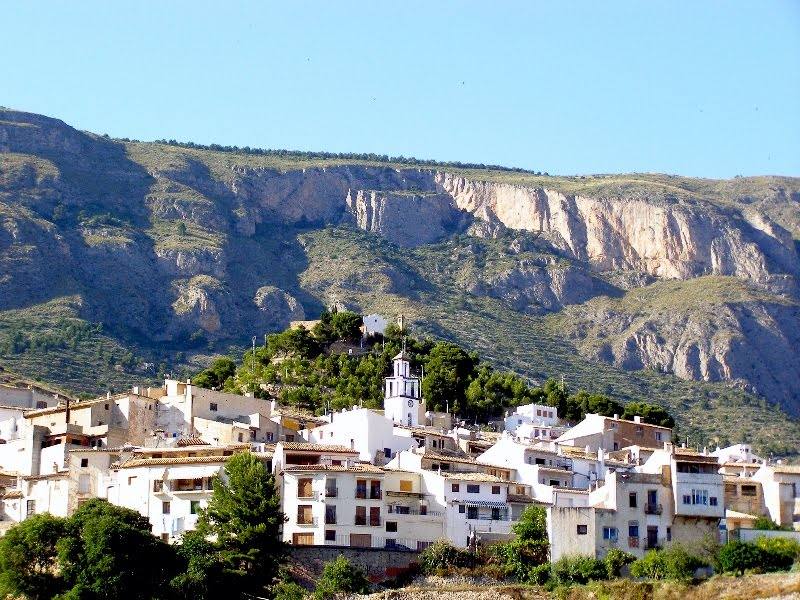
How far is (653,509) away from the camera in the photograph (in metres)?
72.7

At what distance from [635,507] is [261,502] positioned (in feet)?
47.5

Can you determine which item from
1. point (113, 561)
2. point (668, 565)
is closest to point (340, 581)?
Result: point (113, 561)

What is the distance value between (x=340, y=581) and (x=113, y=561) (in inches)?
318

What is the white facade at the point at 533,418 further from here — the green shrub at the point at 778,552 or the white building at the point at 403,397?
the green shrub at the point at 778,552

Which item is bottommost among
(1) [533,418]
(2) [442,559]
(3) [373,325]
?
(2) [442,559]

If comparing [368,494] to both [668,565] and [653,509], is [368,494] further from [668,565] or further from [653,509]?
[668,565]

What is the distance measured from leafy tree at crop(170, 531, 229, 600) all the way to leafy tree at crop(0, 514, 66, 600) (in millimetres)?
4424

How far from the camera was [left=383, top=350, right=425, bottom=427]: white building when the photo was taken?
327 ft

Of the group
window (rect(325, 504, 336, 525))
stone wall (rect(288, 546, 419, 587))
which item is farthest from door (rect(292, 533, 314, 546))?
stone wall (rect(288, 546, 419, 587))

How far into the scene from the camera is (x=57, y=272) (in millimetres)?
175125

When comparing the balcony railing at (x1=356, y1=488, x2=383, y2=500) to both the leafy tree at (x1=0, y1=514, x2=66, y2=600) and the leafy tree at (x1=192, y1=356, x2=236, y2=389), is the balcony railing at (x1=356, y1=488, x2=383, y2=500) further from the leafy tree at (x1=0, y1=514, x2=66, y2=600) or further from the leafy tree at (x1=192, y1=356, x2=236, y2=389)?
the leafy tree at (x1=192, y1=356, x2=236, y2=389)

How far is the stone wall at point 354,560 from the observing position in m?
69.6

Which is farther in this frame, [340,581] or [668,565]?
[340,581]

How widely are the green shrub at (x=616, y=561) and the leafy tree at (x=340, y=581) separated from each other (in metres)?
8.75
